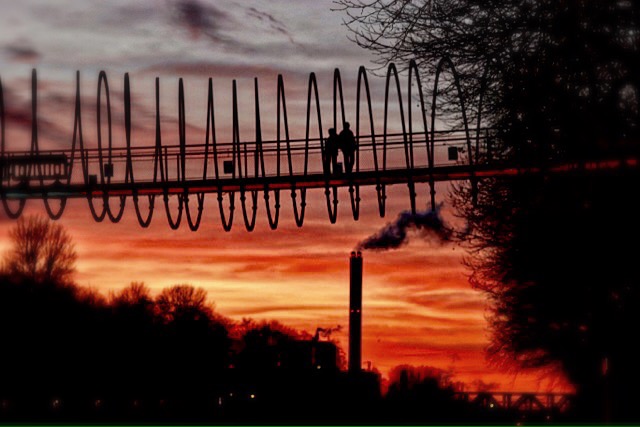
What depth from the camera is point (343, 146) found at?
24.3 m

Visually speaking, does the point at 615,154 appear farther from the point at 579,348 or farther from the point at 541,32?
the point at 579,348

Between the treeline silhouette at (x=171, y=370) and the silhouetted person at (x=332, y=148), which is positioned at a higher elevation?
the silhouetted person at (x=332, y=148)

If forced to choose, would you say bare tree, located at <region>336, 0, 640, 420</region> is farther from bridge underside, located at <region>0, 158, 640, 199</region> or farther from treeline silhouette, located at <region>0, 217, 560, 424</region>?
treeline silhouette, located at <region>0, 217, 560, 424</region>

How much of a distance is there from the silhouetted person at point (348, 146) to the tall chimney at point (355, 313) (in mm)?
99823

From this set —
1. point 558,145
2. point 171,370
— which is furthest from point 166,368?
point 558,145

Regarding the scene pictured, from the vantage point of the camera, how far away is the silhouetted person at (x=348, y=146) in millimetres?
24219

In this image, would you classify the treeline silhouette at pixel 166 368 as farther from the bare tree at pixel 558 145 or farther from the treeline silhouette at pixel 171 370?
the bare tree at pixel 558 145

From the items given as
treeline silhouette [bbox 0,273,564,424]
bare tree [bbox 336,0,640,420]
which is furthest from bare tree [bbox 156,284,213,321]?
bare tree [bbox 336,0,640,420]

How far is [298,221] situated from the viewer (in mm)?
23406

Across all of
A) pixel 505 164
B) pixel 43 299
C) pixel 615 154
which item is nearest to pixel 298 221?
pixel 505 164

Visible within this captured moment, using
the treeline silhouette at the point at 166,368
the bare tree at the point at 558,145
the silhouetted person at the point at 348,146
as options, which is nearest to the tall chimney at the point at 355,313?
the treeline silhouette at the point at 166,368

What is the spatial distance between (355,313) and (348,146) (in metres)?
103

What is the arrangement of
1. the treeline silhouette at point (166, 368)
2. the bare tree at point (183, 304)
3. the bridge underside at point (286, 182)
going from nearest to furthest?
the bridge underside at point (286, 182) < the treeline silhouette at point (166, 368) < the bare tree at point (183, 304)

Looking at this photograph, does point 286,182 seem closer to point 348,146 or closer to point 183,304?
point 348,146
